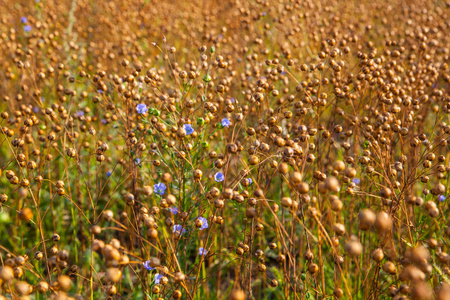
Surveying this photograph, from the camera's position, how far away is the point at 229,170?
110 inches

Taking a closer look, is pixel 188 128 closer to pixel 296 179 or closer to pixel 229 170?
pixel 296 179

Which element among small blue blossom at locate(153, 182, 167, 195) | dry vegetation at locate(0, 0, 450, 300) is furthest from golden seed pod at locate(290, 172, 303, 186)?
small blue blossom at locate(153, 182, 167, 195)

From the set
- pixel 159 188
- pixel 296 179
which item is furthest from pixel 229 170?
pixel 296 179

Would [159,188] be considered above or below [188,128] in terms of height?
below

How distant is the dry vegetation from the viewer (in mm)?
1508

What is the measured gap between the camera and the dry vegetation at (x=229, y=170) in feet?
4.95

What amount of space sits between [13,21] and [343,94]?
505 centimetres

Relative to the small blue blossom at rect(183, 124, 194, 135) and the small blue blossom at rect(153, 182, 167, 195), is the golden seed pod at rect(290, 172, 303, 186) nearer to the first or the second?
the small blue blossom at rect(183, 124, 194, 135)

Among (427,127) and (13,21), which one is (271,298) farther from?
(13,21)

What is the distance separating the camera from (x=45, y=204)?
116 inches

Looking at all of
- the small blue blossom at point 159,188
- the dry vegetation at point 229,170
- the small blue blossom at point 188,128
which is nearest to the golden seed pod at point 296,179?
the dry vegetation at point 229,170

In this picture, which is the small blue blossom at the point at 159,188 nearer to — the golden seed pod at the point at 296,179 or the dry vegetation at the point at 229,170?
the dry vegetation at the point at 229,170

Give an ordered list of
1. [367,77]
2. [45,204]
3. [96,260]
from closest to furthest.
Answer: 1. [367,77]
2. [96,260]
3. [45,204]

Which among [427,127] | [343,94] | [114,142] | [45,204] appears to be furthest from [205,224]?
[427,127]
